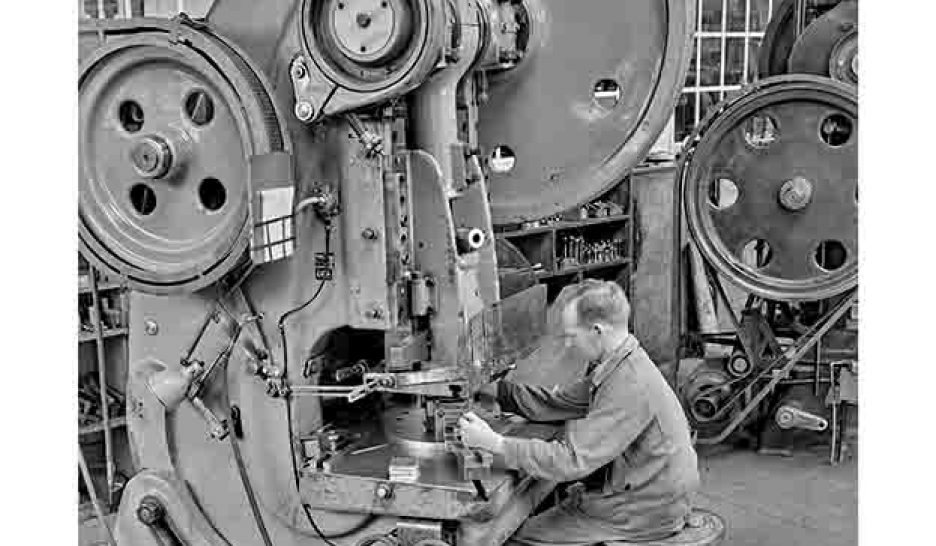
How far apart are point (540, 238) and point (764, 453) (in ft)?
6.65

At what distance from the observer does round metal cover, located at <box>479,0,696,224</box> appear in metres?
3.01

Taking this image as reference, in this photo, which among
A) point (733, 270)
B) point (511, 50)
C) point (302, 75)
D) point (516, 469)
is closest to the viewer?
point (302, 75)

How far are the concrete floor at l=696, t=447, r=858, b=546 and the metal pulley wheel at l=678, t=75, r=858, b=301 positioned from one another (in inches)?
31.8

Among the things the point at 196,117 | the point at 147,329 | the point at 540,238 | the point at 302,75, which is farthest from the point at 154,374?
the point at 540,238

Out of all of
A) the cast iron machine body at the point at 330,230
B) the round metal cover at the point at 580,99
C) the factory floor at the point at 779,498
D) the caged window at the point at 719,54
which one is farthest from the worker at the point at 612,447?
the caged window at the point at 719,54

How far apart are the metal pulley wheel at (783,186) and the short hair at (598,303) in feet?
7.11

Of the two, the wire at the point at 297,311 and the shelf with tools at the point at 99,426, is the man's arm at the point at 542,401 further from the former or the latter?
the shelf with tools at the point at 99,426

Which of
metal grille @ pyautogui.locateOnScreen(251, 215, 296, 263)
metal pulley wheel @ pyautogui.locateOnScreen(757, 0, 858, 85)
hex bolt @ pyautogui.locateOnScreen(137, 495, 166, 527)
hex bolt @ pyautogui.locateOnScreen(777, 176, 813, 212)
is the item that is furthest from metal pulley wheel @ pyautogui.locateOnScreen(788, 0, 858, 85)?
hex bolt @ pyautogui.locateOnScreen(137, 495, 166, 527)

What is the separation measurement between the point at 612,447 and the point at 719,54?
609 centimetres

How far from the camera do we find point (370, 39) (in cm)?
255

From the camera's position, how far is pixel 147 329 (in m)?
3.00

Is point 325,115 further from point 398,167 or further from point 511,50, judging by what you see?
point 511,50

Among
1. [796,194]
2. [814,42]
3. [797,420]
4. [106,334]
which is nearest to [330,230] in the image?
[106,334]

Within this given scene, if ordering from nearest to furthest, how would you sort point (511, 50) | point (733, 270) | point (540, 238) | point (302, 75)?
point (302, 75)
point (511, 50)
point (733, 270)
point (540, 238)
